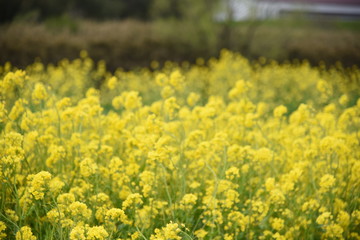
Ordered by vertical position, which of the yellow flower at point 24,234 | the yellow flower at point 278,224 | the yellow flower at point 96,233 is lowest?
the yellow flower at point 278,224

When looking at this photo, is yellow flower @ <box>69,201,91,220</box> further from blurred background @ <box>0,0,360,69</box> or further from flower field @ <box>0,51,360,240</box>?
blurred background @ <box>0,0,360,69</box>

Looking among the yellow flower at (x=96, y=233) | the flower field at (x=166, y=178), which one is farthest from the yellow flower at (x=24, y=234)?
the yellow flower at (x=96, y=233)

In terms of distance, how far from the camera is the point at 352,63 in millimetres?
12094

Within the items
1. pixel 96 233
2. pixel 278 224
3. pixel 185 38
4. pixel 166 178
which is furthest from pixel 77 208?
pixel 185 38

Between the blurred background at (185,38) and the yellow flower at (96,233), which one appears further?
the blurred background at (185,38)

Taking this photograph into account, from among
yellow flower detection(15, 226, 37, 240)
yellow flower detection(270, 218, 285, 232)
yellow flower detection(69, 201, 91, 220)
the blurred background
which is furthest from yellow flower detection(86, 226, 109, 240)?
the blurred background

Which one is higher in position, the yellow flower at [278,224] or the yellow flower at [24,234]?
the yellow flower at [24,234]

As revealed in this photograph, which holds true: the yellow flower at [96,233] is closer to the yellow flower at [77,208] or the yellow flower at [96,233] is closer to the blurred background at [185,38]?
the yellow flower at [77,208]

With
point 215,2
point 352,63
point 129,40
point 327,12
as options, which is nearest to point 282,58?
point 352,63

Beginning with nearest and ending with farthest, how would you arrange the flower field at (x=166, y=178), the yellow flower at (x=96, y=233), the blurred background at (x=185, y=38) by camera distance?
the yellow flower at (x=96, y=233)
the flower field at (x=166, y=178)
the blurred background at (x=185, y=38)

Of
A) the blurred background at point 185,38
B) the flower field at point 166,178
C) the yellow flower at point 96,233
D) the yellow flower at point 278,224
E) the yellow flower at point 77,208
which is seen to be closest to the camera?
the yellow flower at point 96,233

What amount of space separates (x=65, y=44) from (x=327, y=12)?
2694 centimetres

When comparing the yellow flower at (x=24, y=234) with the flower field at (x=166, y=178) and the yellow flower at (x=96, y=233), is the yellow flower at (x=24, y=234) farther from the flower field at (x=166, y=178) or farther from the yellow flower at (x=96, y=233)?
the yellow flower at (x=96, y=233)

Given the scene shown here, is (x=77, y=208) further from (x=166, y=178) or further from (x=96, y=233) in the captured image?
(x=166, y=178)
